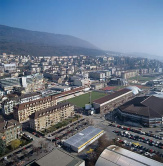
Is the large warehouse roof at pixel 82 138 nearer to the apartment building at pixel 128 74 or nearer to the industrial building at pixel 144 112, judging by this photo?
the industrial building at pixel 144 112

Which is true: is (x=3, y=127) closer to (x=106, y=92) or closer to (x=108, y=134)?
(x=108, y=134)

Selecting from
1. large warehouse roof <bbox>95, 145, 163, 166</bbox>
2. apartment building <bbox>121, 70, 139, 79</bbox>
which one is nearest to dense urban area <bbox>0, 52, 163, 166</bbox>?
large warehouse roof <bbox>95, 145, 163, 166</bbox>

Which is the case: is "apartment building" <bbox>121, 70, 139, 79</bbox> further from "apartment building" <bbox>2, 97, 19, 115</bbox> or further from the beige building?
"apartment building" <bbox>2, 97, 19, 115</bbox>

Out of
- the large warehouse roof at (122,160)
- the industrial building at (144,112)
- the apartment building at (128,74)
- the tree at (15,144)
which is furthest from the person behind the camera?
the apartment building at (128,74)

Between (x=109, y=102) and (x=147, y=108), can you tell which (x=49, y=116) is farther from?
(x=147, y=108)

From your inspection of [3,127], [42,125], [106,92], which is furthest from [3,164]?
[106,92]

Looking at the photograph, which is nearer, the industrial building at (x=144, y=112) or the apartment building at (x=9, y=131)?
the apartment building at (x=9, y=131)

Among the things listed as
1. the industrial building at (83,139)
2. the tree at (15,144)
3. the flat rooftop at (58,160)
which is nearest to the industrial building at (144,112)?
the industrial building at (83,139)
